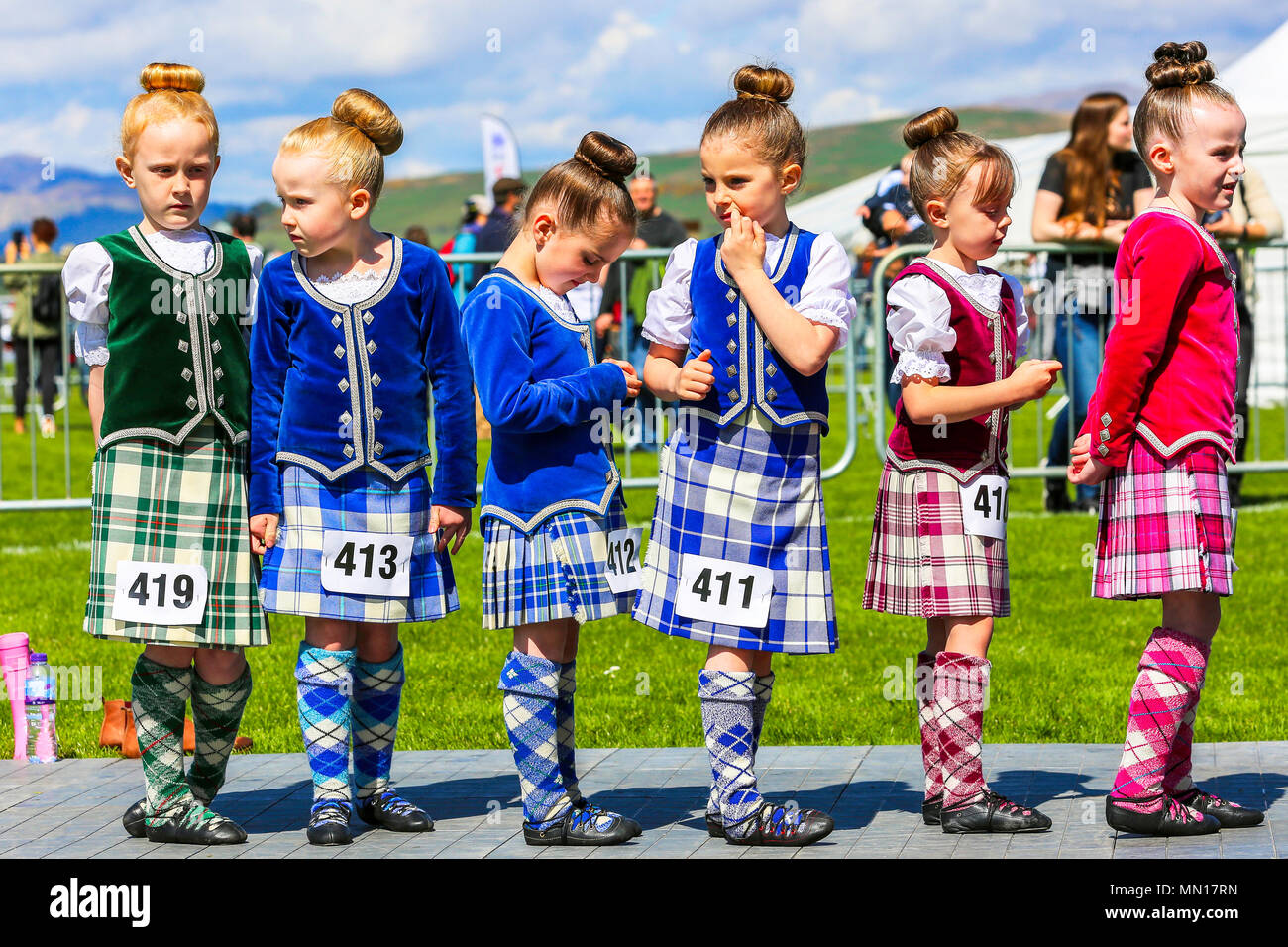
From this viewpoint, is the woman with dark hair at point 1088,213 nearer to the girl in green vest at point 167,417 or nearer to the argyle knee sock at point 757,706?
the argyle knee sock at point 757,706

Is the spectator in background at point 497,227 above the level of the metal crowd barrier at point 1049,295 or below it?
above

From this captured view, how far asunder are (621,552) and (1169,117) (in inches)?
64.0

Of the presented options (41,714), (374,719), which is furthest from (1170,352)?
(41,714)

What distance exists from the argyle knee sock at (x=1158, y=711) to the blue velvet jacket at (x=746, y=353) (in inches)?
37.8

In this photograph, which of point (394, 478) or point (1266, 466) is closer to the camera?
point (394, 478)

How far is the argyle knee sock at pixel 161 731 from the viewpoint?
4.19m

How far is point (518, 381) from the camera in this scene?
3934 millimetres

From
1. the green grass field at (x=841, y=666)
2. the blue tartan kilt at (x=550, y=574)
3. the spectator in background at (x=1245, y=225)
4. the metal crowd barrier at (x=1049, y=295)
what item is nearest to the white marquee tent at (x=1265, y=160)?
the metal crowd barrier at (x=1049, y=295)

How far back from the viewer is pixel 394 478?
4.08 m

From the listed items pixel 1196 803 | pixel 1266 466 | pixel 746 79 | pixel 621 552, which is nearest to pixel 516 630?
pixel 621 552

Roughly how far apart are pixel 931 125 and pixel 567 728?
5.61ft

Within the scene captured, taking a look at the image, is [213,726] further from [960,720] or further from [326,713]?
[960,720]

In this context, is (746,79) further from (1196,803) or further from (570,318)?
(1196,803)

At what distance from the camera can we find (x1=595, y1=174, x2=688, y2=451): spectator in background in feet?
33.0
